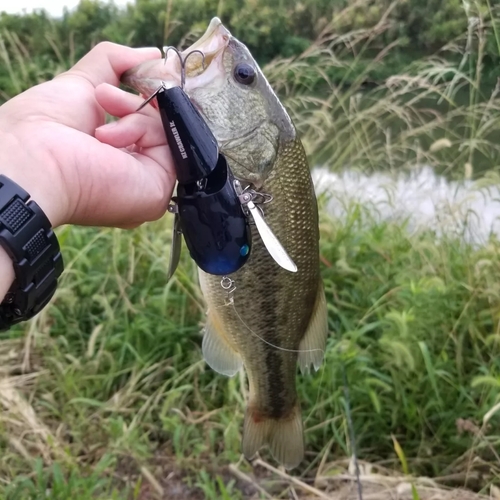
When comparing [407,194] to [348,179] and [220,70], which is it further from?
[220,70]

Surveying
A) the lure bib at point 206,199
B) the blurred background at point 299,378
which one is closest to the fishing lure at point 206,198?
the lure bib at point 206,199

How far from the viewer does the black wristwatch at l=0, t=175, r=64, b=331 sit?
44.8 inches

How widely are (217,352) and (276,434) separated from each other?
0.34m

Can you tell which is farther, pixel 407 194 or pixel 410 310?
pixel 407 194

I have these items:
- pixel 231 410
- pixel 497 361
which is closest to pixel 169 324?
pixel 231 410

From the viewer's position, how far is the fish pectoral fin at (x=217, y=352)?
68.1 inches

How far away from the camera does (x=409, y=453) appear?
92.7 inches

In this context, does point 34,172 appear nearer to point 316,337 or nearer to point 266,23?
point 316,337

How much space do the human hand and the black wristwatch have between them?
7cm

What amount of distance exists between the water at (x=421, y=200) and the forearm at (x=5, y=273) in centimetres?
216

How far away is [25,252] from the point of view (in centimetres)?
Result: 116

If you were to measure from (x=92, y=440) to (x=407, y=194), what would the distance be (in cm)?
239

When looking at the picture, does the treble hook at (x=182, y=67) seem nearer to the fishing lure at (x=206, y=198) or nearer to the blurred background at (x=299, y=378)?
the fishing lure at (x=206, y=198)

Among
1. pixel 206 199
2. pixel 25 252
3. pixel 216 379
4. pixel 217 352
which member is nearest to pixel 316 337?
pixel 217 352
